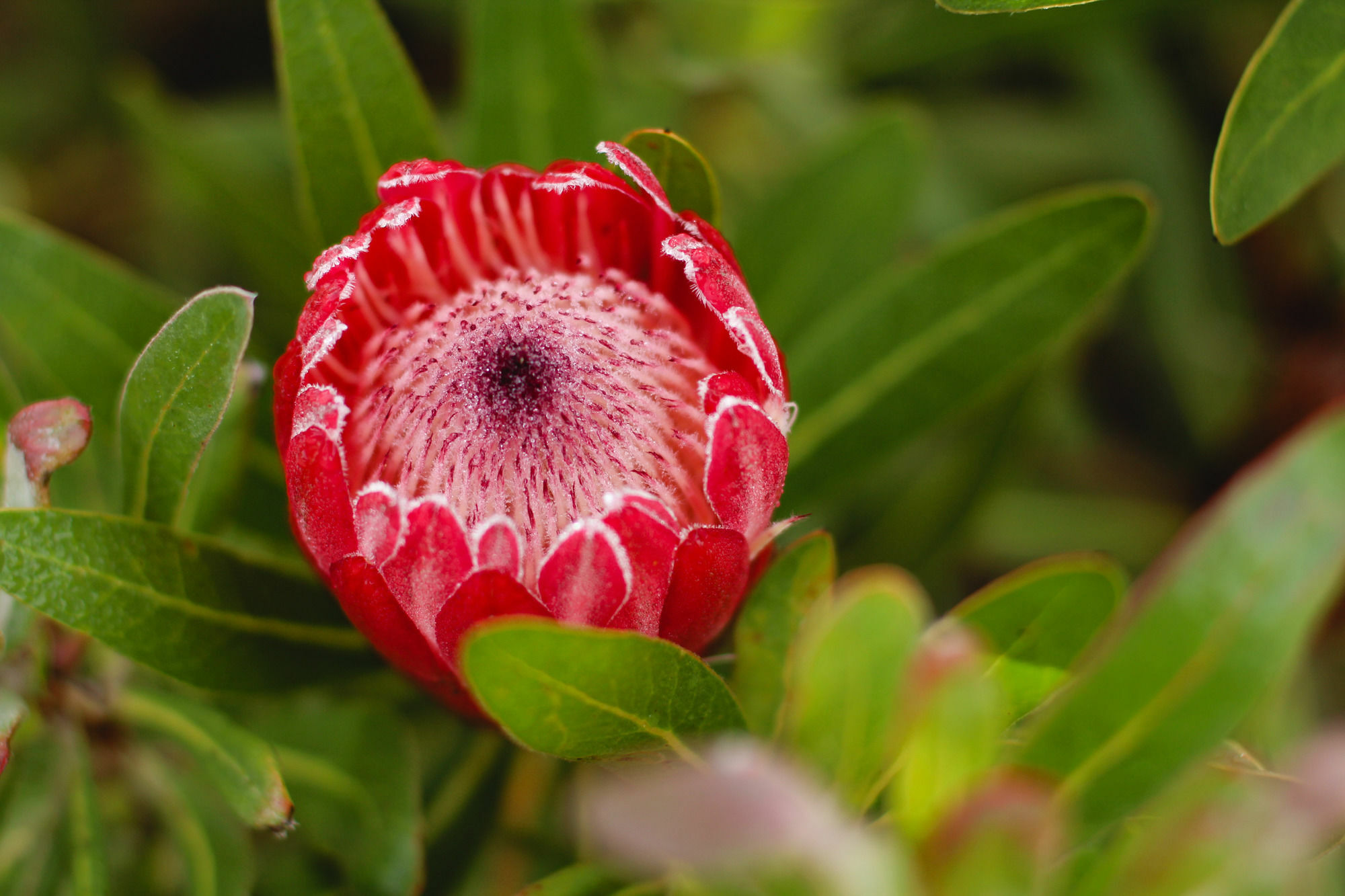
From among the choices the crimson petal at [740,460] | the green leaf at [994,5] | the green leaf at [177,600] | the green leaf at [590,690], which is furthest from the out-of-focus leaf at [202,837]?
the green leaf at [994,5]

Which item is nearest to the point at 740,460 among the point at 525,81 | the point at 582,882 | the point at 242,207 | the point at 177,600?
the point at 582,882

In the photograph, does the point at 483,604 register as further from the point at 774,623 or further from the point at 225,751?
the point at 225,751

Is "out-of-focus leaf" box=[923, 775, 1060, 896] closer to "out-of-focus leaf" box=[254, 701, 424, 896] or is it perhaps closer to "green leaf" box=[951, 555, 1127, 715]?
"green leaf" box=[951, 555, 1127, 715]

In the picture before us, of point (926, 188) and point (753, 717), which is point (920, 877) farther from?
point (926, 188)

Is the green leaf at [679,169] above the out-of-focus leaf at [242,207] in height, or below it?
above

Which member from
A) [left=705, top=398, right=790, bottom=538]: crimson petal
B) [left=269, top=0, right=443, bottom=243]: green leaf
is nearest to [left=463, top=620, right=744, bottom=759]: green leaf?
[left=705, top=398, right=790, bottom=538]: crimson petal

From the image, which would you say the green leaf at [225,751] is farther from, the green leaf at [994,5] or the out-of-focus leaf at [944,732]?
the green leaf at [994,5]
